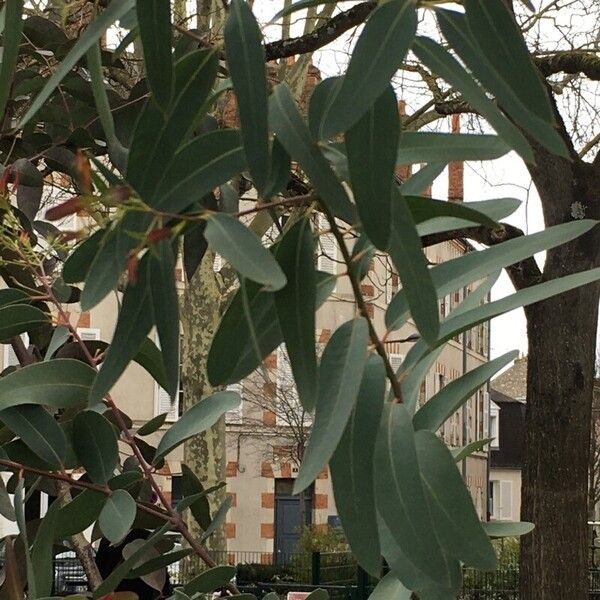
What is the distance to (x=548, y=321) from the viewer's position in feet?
15.7

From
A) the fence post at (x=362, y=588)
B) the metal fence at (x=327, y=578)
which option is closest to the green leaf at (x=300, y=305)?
the metal fence at (x=327, y=578)

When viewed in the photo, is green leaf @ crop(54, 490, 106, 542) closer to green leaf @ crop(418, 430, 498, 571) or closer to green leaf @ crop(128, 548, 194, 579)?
green leaf @ crop(128, 548, 194, 579)

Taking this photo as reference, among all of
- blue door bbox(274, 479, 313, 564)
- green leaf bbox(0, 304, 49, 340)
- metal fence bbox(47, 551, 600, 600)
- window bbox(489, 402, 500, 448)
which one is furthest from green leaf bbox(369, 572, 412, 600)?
window bbox(489, 402, 500, 448)

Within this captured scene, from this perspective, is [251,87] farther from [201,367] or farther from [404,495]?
[201,367]

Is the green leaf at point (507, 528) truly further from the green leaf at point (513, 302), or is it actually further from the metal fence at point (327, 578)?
the metal fence at point (327, 578)

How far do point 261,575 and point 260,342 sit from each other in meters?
14.1

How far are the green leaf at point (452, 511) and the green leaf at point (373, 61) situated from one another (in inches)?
5.8

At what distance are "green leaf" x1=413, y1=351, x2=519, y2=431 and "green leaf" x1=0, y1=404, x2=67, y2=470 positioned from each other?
285 millimetres

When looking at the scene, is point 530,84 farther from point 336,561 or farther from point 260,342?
point 336,561

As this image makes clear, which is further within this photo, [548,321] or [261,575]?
[261,575]

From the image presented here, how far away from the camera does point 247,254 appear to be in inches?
15.4

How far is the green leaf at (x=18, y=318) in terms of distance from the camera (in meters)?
0.79

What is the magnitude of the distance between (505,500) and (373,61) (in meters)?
33.7

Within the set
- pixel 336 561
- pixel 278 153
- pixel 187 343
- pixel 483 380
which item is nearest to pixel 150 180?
pixel 278 153
